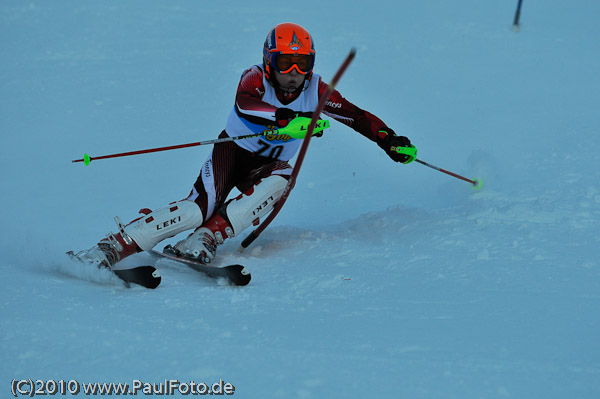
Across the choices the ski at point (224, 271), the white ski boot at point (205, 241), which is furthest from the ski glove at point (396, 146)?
the ski at point (224, 271)

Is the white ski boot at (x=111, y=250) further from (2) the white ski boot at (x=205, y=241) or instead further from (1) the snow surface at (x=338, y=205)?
(2) the white ski boot at (x=205, y=241)

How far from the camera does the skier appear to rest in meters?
3.58

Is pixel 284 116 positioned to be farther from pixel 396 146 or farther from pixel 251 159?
pixel 396 146

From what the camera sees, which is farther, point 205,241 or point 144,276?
point 205,241

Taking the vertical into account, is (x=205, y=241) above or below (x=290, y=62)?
below

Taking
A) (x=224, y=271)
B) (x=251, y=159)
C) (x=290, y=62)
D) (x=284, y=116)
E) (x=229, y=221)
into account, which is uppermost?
(x=290, y=62)

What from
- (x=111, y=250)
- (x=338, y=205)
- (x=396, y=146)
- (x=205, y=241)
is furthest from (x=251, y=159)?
(x=338, y=205)

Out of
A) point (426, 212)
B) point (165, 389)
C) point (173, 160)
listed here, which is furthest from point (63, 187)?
point (165, 389)

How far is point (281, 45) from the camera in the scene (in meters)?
3.65

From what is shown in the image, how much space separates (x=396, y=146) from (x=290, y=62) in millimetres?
850

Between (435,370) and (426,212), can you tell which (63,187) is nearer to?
(426,212)

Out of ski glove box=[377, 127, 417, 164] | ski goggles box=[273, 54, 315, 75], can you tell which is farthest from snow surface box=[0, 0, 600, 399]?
ski goggles box=[273, 54, 315, 75]

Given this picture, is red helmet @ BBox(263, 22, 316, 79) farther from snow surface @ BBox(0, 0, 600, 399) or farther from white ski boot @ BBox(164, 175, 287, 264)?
snow surface @ BBox(0, 0, 600, 399)

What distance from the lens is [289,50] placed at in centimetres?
364
